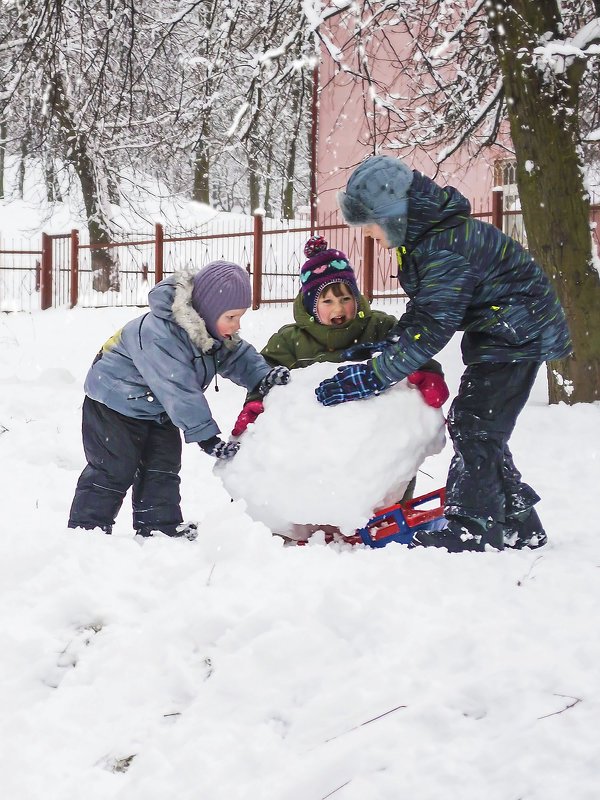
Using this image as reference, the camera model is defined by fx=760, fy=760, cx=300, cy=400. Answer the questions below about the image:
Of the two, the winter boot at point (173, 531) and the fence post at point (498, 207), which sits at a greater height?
the fence post at point (498, 207)

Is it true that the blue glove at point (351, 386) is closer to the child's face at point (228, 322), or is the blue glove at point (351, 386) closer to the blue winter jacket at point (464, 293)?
the blue winter jacket at point (464, 293)

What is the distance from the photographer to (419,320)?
2939mm

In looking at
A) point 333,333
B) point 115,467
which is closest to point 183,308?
point 333,333

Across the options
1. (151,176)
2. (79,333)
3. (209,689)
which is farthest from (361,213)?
(151,176)

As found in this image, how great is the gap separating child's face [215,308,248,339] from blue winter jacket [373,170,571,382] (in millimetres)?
746

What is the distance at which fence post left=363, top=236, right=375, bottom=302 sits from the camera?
11.9m

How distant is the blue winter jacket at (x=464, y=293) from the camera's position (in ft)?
9.51

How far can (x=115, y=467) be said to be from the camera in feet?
11.7

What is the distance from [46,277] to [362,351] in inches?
610

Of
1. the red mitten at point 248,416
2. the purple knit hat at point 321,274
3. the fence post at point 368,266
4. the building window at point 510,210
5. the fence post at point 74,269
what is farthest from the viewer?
the fence post at point 74,269

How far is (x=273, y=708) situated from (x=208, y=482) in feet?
11.9

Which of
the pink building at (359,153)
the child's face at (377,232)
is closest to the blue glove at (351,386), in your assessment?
the child's face at (377,232)

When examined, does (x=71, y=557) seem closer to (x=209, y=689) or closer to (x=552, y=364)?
(x=209, y=689)

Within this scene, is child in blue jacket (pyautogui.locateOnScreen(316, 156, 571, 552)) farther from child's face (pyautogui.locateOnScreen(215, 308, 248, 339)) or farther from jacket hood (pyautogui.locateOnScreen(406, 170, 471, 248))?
child's face (pyautogui.locateOnScreen(215, 308, 248, 339))
